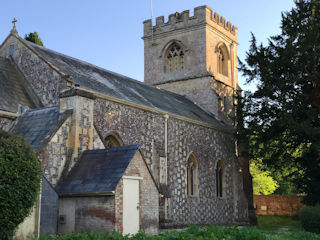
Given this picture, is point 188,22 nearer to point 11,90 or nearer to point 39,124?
point 11,90

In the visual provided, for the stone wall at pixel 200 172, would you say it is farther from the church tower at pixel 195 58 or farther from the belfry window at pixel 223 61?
the belfry window at pixel 223 61

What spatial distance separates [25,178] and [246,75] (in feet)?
60.2

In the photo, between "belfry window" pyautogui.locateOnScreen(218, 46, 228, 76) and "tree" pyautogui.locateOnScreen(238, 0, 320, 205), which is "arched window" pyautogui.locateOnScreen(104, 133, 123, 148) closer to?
"tree" pyautogui.locateOnScreen(238, 0, 320, 205)

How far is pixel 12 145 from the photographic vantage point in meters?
11.2

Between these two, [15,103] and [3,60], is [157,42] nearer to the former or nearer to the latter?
[3,60]

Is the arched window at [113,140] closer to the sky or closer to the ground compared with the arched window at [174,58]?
closer to the ground

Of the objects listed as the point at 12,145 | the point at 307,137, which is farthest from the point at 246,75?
the point at 12,145

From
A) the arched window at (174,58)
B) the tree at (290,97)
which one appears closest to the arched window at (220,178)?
the tree at (290,97)

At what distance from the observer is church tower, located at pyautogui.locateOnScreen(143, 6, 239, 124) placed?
1262 inches

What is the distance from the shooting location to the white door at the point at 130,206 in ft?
46.2

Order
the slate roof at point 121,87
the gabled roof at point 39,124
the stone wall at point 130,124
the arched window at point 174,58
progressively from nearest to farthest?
the gabled roof at point 39,124
the stone wall at point 130,124
the slate roof at point 121,87
the arched window at point 174,58

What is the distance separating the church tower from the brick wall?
9.83 meters

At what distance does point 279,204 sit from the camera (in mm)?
37562

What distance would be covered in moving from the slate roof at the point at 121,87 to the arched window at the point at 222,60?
518cm
